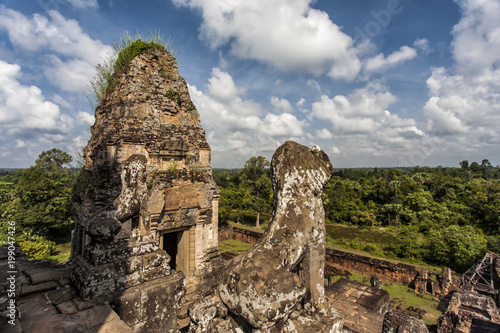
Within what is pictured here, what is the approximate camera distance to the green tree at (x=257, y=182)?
3080 centimetres

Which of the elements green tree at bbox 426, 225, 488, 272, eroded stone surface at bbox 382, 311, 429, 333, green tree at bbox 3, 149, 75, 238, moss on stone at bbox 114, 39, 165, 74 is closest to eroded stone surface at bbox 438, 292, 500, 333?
eroded stone surface at bbox 382, 311, 429, 333

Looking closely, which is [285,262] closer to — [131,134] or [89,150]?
[131,134]

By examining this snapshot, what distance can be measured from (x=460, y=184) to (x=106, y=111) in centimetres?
4515

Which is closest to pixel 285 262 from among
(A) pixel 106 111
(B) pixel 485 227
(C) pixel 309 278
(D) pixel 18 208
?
(C) pixel 309 278

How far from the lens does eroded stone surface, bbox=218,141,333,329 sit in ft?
5.02

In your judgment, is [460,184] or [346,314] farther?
[460,184]

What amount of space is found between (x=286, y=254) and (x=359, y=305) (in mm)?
10726

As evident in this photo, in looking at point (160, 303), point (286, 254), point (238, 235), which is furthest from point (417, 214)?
point (286, 254)

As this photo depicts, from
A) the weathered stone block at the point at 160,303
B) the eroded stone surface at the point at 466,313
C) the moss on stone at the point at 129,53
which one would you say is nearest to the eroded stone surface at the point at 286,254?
the weathered stone block at the point at 160,303

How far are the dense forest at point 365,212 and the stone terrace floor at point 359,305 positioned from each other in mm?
12219

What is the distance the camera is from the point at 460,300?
9.89 m

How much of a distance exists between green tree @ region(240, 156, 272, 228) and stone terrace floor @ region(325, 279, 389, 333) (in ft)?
61.3

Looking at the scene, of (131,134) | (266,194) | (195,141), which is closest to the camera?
(131,134)

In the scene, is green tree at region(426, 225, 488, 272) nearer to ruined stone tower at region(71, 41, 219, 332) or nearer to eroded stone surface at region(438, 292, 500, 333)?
eroded stone surface at region(438, 292, 500, 333)
